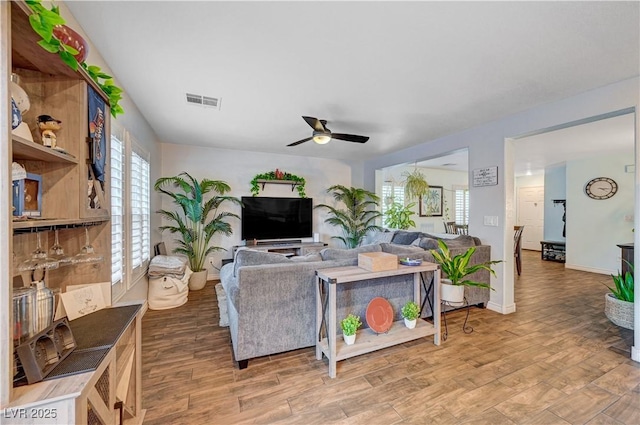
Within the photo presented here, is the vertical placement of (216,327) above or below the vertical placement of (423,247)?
below

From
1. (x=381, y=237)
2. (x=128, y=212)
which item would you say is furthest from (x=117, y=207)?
(x=381, y=237)

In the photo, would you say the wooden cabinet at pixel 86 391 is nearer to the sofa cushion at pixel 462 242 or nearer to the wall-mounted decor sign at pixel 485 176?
the sofa cushion at pixel 462 242

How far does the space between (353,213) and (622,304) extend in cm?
404

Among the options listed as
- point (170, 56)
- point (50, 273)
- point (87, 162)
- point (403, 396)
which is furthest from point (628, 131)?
point (50, 273)

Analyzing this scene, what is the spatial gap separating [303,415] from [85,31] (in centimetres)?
287

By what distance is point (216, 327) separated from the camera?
2.86 meters

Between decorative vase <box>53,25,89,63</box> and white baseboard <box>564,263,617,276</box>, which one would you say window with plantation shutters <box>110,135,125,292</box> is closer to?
decorative vase <box>53,25,89,63</box>

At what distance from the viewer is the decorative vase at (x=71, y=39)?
98 cm

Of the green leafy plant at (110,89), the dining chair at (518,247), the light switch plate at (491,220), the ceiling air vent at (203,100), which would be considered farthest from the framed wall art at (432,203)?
the green leafy plant at (110,89)

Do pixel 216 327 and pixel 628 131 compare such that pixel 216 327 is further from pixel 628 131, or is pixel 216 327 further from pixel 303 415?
pixel 628 131

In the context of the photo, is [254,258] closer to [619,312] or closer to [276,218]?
[276,218]

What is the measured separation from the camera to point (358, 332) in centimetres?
234

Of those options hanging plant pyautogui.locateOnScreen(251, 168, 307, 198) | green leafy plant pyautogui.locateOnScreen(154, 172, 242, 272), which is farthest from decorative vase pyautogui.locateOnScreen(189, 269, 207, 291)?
hanging plant pyautogui.locateOnScreen(251, 168, 307, 198)

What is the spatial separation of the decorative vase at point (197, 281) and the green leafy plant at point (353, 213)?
2638mm
